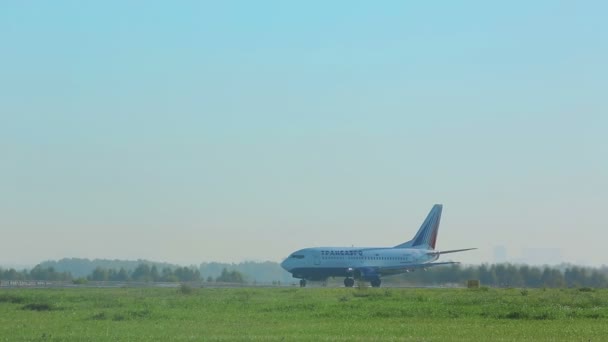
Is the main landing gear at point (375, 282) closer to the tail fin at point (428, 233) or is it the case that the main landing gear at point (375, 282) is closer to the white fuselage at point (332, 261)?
the white fuselage at point (332, 261)

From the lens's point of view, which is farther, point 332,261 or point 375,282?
point 375,282

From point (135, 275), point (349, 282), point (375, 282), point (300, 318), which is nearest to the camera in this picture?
point (300, 318)

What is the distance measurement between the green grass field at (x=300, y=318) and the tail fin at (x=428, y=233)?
1602 inches

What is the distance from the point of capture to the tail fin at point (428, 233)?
3723 inches

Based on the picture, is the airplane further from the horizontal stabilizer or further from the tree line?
the tree line

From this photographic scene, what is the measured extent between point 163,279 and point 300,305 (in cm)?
6185

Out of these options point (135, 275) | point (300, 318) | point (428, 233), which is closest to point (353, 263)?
point (428, 233)

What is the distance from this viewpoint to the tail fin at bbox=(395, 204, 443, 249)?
310ft

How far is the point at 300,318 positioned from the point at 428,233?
5810 centimetres

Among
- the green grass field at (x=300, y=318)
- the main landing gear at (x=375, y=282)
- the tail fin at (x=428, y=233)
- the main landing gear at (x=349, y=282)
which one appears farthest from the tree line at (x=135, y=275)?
the green grass field at (x=300, y=318)

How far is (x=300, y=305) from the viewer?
4531 cm

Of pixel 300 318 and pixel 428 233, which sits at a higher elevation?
pixel 428 233

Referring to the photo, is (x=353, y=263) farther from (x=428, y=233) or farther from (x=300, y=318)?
(x=300, y=318)

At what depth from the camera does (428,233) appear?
3770 inches
